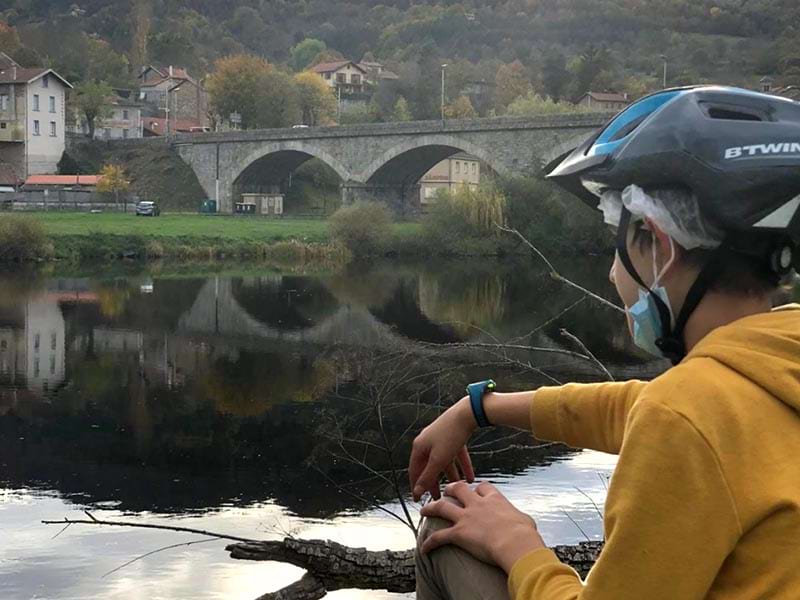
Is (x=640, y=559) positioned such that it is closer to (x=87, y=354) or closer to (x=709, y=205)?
(x=709, y=205)

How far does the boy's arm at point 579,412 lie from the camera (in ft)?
5.13

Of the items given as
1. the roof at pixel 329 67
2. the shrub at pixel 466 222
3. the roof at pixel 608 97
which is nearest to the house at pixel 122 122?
the roof at pixel 329 67

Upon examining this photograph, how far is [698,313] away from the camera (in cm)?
124

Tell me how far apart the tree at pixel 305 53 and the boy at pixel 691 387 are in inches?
3953

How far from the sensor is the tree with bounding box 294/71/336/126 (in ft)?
205

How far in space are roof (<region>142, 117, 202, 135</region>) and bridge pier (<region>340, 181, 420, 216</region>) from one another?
1981 cm

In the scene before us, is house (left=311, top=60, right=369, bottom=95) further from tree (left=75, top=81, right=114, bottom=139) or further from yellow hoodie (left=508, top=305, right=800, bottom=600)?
yellow hoodie (left=508, top=305, right=800, bottom=600)

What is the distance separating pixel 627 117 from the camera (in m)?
1.34

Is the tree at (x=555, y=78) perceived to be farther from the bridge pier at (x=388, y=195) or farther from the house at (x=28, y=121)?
the house at (x=28, y=121)

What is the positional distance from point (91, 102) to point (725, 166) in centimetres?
5562

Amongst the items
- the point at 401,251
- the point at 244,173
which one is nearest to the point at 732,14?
the point at 244,173

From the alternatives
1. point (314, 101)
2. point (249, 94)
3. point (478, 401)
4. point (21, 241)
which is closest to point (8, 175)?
point (249, 94)

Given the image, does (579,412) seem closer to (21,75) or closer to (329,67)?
(21,75)

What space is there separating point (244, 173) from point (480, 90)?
100 ft
